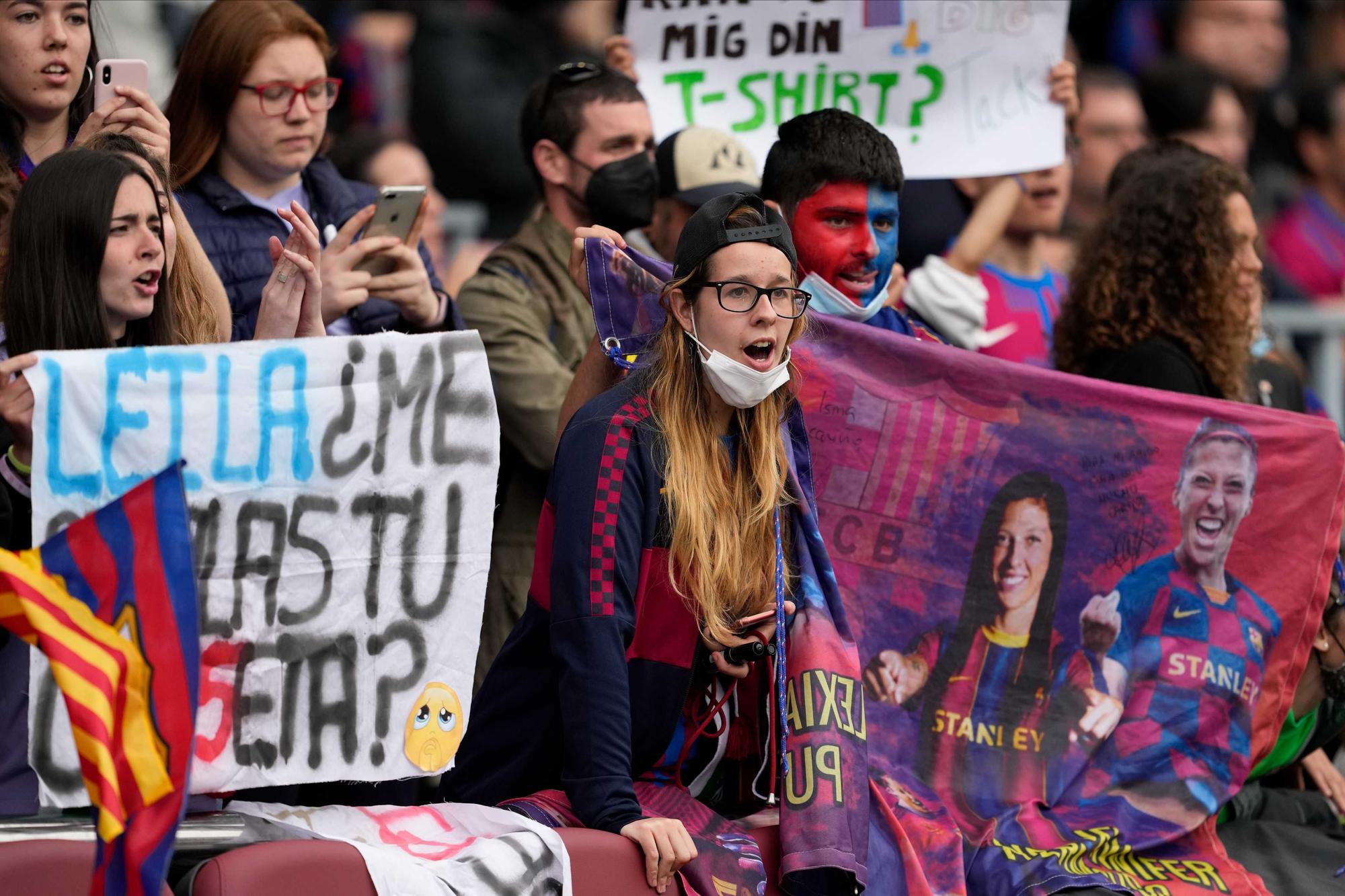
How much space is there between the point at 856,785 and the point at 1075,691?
95cm

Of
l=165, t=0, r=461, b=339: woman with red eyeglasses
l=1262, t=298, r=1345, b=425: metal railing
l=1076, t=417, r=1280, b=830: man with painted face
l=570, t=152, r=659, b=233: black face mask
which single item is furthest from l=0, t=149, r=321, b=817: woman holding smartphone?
l=1262, t=298, r=1345, b=425: metal railing

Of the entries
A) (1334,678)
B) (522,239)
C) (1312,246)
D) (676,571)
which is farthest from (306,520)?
(1312,246)

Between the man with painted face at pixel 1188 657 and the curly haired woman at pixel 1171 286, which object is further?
the curly haired woman at pixel 1171 286

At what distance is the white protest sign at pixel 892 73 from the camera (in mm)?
6070

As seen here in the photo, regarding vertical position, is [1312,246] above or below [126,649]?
above

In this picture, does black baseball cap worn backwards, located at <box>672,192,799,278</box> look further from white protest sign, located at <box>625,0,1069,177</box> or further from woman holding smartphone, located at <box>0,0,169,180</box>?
white protest sign, located at <box>625,0,1069,177</box>

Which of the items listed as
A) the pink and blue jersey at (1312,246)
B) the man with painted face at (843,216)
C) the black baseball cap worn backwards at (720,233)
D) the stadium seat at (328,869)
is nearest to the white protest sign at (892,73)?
the man with painted face at (843,216)

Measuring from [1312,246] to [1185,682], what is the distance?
17.8 ft

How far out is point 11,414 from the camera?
3580mm

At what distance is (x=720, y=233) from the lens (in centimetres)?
418

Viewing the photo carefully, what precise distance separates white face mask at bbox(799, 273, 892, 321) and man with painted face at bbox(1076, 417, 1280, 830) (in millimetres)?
884

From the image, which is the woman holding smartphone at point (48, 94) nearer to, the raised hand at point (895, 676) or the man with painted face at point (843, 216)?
the man with painted face at point (843, 216)

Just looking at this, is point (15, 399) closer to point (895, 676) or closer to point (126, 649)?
point (126, 649)

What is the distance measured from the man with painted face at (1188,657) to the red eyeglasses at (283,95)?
2.37m
